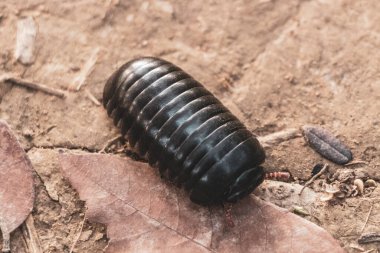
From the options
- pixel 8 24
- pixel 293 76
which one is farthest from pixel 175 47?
pixel 8 24

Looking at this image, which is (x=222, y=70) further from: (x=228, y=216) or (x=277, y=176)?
(x=228, y=216)

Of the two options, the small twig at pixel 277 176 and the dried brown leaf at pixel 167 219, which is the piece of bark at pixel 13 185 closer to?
the dried brown leaf at pixel 167 219

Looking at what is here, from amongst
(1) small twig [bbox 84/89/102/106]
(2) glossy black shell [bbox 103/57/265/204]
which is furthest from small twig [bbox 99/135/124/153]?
(1) small twig [bbox 84/89/102/106]

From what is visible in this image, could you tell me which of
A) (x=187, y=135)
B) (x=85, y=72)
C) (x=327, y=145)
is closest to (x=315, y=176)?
(x=327, y=145)

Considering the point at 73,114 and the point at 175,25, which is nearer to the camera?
the point at 73,114

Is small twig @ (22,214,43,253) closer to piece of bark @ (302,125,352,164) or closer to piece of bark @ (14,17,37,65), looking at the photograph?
piece of bark @ (14,17,37,65)

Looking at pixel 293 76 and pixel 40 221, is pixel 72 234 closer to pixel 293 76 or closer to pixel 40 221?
Answer: pixel 40 221
